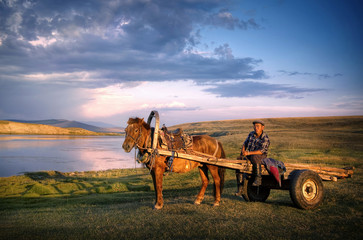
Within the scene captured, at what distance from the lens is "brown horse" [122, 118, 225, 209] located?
25.3ft

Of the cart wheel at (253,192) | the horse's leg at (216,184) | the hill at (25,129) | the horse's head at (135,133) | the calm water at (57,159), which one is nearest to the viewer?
the horse's head at (135,133)

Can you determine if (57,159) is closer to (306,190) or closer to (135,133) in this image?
(135,133)

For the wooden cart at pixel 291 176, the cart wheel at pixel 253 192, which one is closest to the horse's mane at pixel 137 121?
the wooden cart at pixel 291 176

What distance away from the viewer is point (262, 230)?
18.4ft

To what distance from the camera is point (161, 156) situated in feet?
26.1

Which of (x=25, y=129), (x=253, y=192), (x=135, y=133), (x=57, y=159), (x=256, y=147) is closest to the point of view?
(x=135, y=133)

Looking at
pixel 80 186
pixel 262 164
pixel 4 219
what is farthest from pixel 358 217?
pixel 80 186

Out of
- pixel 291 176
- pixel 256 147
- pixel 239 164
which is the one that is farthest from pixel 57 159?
pixel 291 176

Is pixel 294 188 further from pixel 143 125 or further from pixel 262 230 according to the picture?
pixel 143 125

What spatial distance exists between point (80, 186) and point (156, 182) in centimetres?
1008

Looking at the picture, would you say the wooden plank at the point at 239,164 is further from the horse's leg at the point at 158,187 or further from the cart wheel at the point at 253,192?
the cart wheel at the point at 253,192

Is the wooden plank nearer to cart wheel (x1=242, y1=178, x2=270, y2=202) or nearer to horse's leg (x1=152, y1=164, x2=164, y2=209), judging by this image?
horse's leg (x1=152, y1=164, x2=164, y2=209)

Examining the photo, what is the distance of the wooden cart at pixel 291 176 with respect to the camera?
723cm

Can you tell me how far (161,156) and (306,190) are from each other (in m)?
4.53
